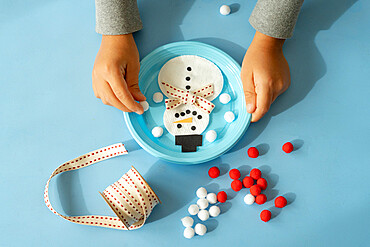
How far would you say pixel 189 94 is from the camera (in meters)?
0.90

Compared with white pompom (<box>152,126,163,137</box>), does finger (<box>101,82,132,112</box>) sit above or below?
above

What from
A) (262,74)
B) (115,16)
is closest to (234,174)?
(262,74)

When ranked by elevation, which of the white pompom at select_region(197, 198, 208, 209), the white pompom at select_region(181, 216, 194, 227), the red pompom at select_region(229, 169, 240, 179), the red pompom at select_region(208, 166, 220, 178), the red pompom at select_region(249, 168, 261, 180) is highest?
the red pompom at select_region(208, 166, 220, 178)

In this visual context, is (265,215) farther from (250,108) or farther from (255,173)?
(250,108)

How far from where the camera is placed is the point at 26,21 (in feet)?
3.31

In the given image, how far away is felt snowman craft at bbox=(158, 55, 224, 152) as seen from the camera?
0.89 m

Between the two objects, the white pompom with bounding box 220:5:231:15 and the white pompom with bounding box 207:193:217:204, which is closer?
the white pompom with bounding box 207:193:217:204

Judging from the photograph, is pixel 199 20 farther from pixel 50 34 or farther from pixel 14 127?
pixel 14 127

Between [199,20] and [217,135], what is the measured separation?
1.07ft

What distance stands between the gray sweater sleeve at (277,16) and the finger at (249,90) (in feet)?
0.37

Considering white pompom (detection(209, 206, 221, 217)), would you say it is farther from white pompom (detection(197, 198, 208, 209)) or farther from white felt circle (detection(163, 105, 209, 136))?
white felt circle (detection(163, 105, 209, 136))

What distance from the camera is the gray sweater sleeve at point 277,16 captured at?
2.74ft

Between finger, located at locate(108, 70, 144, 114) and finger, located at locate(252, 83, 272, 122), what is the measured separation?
29 cm

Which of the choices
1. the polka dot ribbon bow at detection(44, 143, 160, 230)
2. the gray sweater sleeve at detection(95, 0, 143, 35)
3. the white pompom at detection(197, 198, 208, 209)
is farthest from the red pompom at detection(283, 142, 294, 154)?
the gray sweater sleeve at detection(95, 0, 143, 35)
